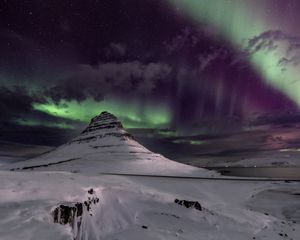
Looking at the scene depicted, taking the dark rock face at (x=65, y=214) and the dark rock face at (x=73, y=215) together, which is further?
the dark rock face at (x=73, y=215)

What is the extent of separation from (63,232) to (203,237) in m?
9.42

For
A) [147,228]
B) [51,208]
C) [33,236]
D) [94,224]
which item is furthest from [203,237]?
[33,236]

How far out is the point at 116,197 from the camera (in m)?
20.5

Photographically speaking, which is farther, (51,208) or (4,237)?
(51,208)

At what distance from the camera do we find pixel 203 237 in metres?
16.7

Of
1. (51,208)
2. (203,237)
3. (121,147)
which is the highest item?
(121,147)

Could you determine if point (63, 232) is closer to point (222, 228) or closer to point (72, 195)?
point (72, 195)

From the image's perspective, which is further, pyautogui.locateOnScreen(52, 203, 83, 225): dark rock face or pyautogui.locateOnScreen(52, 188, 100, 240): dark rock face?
pyautogui.locateOnScreen(52, 188, 100, 240): dark rock face

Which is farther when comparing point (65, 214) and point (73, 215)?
point (73, 215)

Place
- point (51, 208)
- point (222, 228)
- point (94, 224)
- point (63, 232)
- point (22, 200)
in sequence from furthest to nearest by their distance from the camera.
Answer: point (222, 228) → point (94, 224) → point (22, 200) → point (51, 208) → point (63, 232)

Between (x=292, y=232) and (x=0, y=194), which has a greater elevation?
(x=0, y=194)

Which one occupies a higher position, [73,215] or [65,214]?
[65,214]

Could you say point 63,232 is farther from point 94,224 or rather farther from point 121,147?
point 121,147

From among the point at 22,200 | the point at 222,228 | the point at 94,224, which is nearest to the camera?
the point at 22,200
